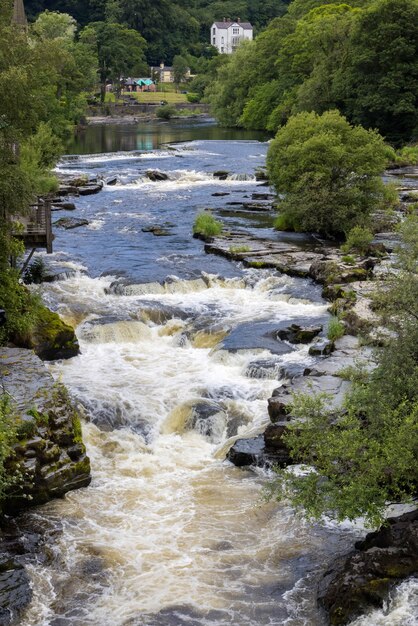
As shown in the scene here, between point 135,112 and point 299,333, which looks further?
point 135,112

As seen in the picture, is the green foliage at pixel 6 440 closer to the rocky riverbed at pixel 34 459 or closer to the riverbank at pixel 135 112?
the rocky riverbed at pixel 34 459

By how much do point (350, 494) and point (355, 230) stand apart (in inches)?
791

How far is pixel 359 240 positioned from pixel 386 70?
40.4m

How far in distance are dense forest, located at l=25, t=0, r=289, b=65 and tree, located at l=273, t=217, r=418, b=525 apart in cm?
13614

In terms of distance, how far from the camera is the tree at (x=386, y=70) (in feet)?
210

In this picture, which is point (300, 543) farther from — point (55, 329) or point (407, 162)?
point (407, 162)

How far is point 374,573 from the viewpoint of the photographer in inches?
460

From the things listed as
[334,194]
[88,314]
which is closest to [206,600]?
[88,314]

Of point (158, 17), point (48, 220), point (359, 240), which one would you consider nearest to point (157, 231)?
point (359, 240)

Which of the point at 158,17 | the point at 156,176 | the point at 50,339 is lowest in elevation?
the point at 50,339

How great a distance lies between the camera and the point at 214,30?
169125 mm

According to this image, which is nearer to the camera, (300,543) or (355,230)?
(300,543)

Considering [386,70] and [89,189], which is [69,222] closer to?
[89,189]

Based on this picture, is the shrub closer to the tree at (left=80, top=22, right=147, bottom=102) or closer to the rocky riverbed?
the rocky riverbed
